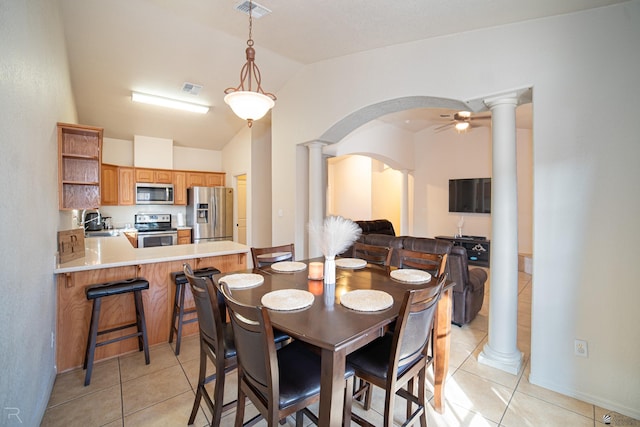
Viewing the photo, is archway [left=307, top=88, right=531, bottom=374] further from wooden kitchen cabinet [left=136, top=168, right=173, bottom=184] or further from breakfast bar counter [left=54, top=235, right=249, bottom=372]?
wooden kitchen cabinet [left=136, top=168, right=173, bottom=184]

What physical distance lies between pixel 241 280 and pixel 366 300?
0.85 m

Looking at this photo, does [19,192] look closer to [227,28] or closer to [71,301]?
[71,301]

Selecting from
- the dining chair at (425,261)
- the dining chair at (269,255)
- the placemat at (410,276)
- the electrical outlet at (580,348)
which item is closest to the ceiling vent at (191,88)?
the dining chair at (269,255)

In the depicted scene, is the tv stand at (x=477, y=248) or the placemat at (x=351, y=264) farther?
the tv stand at (x=477, y=248)

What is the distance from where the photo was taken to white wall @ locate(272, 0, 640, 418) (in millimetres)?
1877

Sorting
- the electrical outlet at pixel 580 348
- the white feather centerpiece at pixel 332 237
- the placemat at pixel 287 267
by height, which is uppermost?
the white feather centerpiece at pixel 332 237

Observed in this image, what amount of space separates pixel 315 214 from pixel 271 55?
2.23 m

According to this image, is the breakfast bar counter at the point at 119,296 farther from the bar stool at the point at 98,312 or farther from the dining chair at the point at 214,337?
the dining chair at the point at 214,337

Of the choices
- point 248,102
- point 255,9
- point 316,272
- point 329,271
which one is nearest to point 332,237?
point 329,271

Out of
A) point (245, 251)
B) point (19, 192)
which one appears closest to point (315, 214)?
point (245, 251)

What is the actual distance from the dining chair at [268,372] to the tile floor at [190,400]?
673 mm

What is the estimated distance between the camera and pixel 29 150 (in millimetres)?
1632

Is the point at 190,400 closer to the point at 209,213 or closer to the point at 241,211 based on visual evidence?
the point at 209,213

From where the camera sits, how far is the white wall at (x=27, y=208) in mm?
1243
